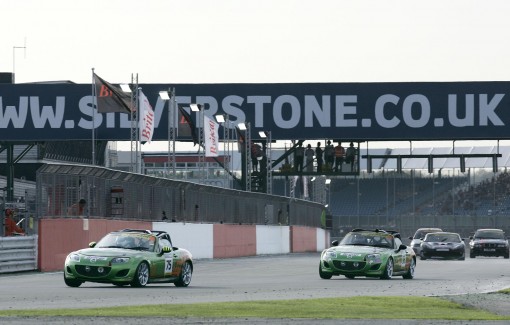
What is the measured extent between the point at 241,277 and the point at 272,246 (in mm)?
28332

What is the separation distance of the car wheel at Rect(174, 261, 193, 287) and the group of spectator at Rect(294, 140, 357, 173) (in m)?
35.2

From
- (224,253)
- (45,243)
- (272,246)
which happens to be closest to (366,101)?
(272,246)

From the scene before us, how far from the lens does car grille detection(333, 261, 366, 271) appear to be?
29328 mm

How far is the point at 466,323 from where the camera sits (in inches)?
628

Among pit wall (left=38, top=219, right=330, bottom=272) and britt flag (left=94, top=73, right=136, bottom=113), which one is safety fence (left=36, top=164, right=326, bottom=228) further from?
britt flag (left=94, top=73, right=136, bottom=113)

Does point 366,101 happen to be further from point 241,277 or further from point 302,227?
point 241,277

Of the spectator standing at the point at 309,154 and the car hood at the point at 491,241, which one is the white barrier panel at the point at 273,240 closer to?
the spectator standing at the point at 309,154

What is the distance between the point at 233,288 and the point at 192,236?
20938 millimetres

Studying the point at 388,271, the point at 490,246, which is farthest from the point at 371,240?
the point at 490,246

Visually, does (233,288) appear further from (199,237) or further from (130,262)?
(199,237)

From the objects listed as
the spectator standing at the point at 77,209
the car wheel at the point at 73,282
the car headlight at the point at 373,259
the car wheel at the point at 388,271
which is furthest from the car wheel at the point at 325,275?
the spectator standing at the point at 77,209

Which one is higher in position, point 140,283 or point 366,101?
point 366,101

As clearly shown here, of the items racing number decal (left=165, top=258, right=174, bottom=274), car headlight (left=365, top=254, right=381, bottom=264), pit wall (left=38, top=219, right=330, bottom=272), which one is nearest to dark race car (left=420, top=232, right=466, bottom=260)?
pit wall (left=38, top=219, right=330, bottom=272)

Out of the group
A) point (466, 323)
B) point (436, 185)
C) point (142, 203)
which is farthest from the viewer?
point (436, 185)
